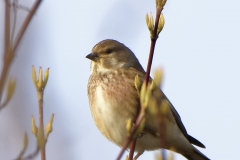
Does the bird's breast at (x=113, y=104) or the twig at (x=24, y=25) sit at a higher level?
the twig at (x=24, y=25)

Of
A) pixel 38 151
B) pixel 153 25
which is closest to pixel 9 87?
pixel 38 151

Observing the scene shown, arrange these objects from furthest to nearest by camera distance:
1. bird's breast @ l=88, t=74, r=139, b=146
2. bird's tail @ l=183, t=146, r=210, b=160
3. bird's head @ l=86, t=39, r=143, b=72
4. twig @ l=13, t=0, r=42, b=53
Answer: bird's tail @ l=183, t=146, r=210, b=160
bird's head @ l=86, t=39, r=143, b=72
bird's breast @ l=88, t=74, r=139, b=146
twig @ l=13, t=0, r=42, b=53

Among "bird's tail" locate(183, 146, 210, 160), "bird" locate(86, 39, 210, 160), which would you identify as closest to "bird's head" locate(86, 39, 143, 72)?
"bird" locate(86, 39, 210, 160)

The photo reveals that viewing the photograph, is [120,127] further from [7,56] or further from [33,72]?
[7,56]

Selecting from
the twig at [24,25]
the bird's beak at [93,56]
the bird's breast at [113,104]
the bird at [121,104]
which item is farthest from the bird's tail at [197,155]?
the twig at [24,25]

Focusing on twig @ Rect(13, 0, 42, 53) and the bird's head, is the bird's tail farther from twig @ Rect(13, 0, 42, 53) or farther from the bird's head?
twig @ Rect(13, 0, 42, 53)

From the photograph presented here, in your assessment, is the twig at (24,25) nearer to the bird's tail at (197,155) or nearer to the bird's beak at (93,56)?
the bird's beak at (93,56)

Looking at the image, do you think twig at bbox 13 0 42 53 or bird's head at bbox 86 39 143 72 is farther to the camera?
bird's head at bbox 86 39 143 72

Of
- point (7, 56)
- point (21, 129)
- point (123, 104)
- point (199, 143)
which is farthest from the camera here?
point (199, 143)
